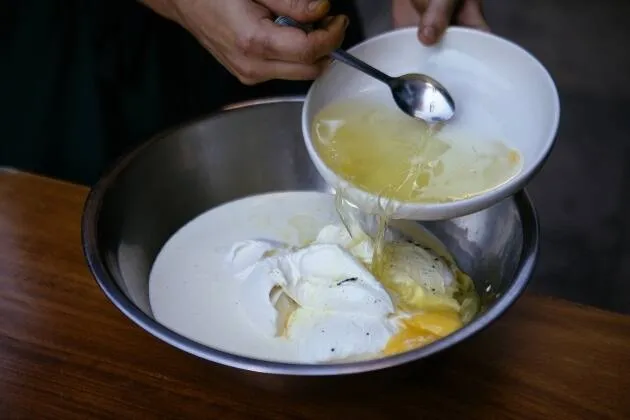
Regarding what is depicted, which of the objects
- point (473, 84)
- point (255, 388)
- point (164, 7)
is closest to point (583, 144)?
point (473, 84)

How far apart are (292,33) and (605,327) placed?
48 centimetres

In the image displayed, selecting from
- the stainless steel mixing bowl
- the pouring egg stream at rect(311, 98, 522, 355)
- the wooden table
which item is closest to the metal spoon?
the pouring egg stream at rect(311, 98, 522, 355)

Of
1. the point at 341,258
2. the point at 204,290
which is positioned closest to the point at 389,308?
the point at 341,258

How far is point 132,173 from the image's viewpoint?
3.23 ft

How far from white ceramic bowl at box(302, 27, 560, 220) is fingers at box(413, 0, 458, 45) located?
1 cm

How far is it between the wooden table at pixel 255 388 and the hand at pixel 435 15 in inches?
13.3

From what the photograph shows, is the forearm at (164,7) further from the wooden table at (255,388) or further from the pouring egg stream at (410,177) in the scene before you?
the wooden table at (255,388)

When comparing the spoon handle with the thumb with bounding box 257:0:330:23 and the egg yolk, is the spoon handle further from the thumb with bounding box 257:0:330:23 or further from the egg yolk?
the egg yolk

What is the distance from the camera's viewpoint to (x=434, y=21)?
3.09 ft

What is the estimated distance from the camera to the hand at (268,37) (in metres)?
0.84

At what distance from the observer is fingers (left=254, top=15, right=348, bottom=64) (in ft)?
2.73

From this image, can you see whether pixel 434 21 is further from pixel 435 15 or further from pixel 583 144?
pixel 583 144

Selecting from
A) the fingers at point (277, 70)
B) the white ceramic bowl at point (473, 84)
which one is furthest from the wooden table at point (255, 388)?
the fingers at point (277, 70)

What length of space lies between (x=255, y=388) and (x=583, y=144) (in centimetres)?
171
